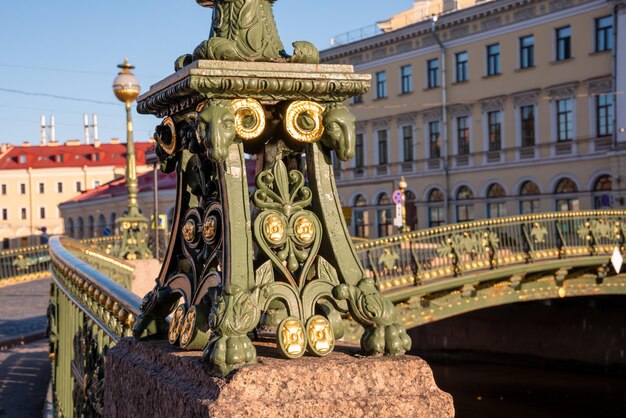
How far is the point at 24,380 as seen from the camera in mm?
9414

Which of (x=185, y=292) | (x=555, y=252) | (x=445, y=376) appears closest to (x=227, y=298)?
(x=185, y=292)

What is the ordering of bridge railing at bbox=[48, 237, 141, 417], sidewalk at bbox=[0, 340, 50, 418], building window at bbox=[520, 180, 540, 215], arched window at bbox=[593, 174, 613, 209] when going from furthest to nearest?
1. building window at bbox=[520, 180, 540, 215]
2. arched window at bbox=[593, 174, 613, 209]
3. sidewalk at bbox=[0, 340, 50, 418]
4. bridge railing at bbox=[48, 237, 141, 417]

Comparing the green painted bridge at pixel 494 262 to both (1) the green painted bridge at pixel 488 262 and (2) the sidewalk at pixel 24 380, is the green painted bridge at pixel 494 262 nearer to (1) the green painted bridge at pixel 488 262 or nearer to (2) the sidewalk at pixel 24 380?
(1) the green painted bridge at pixel 488 262

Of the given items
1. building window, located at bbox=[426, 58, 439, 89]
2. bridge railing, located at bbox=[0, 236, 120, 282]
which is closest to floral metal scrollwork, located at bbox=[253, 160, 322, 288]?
bridge railing, located at bbox=[0, 236, 120, 282]

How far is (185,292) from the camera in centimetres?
289

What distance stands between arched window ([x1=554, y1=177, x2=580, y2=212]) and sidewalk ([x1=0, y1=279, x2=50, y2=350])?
64.1ft

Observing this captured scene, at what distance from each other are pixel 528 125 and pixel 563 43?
3.51 meters

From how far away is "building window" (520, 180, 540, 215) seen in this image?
37.7 metres

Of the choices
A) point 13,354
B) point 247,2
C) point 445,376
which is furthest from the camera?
point 445,376

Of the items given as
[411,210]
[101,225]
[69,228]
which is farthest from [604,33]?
[69,228]

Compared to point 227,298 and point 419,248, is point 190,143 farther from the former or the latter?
point 419,248

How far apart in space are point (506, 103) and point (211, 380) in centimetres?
3849

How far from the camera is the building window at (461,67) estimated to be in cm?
4097

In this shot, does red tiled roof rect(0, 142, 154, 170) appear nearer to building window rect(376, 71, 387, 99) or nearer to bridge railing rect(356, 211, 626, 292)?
building window rect(376, 71, 387, 99)
